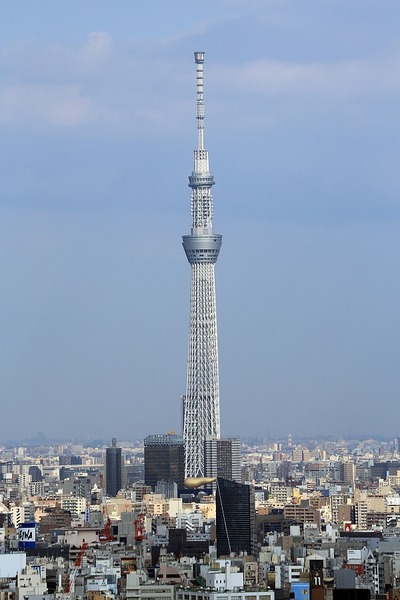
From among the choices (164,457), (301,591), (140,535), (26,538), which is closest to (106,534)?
(140,535)

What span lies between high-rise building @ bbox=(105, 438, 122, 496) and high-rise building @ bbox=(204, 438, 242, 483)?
136 inches

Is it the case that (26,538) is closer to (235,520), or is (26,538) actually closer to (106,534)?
(106,534)

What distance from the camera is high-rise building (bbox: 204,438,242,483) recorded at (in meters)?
87.4

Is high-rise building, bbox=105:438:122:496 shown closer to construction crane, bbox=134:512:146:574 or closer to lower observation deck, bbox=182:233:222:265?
lower observation deck, bbox=182:233:222:265

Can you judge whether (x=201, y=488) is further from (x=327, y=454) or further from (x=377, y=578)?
(x=377, y=578)

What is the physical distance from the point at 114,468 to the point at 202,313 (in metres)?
8.62

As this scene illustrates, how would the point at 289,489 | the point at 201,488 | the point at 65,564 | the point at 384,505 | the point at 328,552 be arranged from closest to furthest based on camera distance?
1. the point at 65,564
2. the point at 328,552
3. the point at 384,505
4. the point at 289,489
5. the point at 201,488

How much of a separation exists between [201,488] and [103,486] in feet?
12.4

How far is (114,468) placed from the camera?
298ft

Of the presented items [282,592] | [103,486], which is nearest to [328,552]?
[282,592]

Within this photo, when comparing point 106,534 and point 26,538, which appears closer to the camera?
point 26,538

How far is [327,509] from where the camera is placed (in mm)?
67688

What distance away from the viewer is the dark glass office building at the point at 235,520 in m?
44.7

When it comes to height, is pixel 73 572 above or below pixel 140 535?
below
